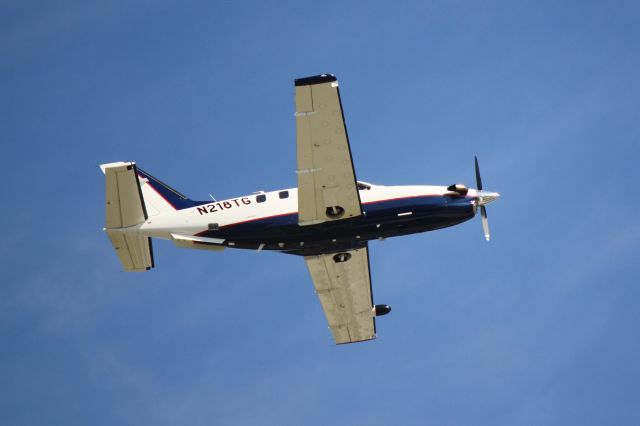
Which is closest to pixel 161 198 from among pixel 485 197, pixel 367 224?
pixel 367 224

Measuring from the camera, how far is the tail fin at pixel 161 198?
4943 centimetres

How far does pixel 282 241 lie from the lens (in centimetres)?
4844

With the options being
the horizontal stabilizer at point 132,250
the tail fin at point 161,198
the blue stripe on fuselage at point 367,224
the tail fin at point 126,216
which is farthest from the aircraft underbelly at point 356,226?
the tail fin at point 126,216

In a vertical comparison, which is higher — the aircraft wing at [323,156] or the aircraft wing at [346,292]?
the aircraft wing at [323,156]

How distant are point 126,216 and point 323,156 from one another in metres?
10.2

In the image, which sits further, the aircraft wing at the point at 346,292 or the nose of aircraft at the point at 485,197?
the aircraft wing at the point at 346,292

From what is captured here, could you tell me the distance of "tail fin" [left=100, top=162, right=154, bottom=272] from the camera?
4669cm

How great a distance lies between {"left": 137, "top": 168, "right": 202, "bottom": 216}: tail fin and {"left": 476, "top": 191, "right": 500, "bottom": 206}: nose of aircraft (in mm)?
14212

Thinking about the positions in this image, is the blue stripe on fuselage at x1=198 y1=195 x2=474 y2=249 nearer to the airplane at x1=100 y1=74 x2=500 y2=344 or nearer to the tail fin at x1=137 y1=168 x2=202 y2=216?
the airplane at x1=100 y1=74 x2=500 y2=344

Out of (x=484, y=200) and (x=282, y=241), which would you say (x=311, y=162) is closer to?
(x=282, y=241)

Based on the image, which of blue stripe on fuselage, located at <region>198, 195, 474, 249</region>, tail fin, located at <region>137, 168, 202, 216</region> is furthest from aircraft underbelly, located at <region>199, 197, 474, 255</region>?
tail fin, located at <region>137, 168, 202, 216</region>

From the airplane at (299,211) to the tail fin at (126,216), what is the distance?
0.05 meters

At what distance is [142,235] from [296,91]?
448 inches

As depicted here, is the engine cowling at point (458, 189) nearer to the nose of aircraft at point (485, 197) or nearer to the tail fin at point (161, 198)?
the nose of aircraft at point (485, 197)
